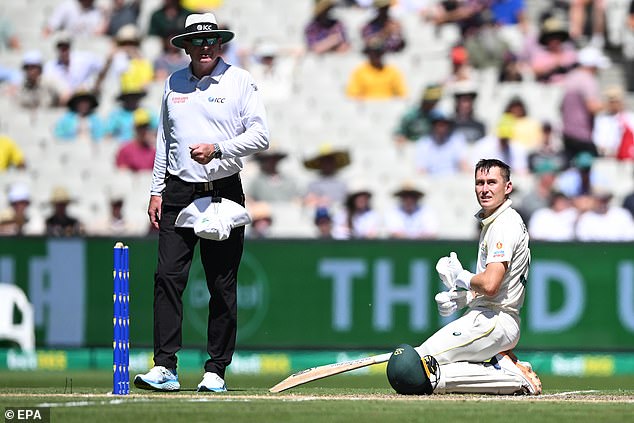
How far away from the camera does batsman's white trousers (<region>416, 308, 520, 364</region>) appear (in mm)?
8227

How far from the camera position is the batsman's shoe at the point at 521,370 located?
27.4 feet

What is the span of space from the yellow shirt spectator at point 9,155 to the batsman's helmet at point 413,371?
10103 mm

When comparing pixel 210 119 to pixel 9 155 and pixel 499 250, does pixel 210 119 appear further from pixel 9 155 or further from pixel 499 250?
pixel 9 155

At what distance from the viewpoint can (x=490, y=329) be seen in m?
8.20

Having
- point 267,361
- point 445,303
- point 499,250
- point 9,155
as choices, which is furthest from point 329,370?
point 9,155

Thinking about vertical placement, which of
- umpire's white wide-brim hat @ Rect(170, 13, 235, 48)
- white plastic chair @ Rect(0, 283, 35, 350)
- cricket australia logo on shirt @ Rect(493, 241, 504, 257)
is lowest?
white plastic chair @ Rect(0, 283, 35, 350)

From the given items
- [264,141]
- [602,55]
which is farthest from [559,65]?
[264,141]

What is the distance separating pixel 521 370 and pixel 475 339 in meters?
0.40

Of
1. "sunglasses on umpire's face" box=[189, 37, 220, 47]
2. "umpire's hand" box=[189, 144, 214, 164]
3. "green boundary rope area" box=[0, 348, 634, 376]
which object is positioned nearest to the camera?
"umpire's hand" box=[189, 144, 214, 164]

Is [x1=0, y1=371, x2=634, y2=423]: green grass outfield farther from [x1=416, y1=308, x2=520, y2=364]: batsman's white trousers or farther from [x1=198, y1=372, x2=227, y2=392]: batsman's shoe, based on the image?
[x1=416, y1=308, x2=520, y2=364]: batsman's white trousers

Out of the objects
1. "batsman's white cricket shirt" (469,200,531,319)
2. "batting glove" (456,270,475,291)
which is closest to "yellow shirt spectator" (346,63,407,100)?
"batsman's white cricket shirt" (469,200,531,319)

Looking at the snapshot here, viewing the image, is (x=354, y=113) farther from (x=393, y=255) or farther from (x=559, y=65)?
(x=393, y=255)

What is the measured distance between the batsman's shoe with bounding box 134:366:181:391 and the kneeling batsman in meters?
1.26

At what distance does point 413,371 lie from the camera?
318 inches
